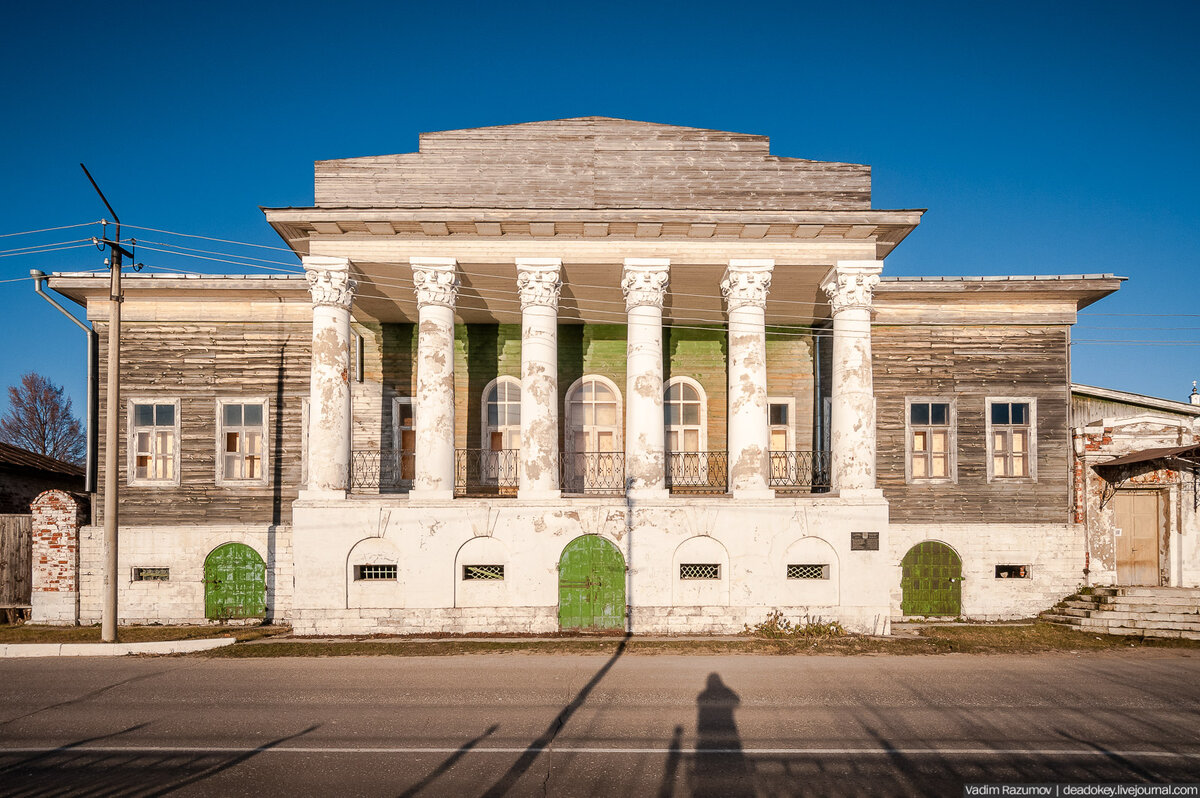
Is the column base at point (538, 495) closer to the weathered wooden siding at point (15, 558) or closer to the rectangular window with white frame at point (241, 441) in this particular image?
the rectangular window with white frame at point (241, 441)

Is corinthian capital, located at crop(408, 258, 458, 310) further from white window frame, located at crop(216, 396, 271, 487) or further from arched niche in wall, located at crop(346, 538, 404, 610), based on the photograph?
white window frame, located at crop(216, 396, 271, 487)

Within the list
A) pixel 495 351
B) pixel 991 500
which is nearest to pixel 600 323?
pixel 495 351

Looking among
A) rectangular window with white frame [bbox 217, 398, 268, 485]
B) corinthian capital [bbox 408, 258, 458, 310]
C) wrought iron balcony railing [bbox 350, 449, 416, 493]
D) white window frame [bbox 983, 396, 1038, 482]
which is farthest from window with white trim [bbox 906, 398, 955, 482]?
rectangular window with white frame [bbox 217, 398, 268, 485]

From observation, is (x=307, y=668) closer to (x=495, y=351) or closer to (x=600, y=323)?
(x=495, y=351)

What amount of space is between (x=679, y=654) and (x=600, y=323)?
929 cm

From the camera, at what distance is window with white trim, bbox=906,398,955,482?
19.0 metres

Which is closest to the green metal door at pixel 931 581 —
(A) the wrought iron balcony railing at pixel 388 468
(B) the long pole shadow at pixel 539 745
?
(B) the long pole shadow at pixel 539 745

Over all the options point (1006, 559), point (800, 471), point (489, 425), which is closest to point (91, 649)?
point (489, 425)

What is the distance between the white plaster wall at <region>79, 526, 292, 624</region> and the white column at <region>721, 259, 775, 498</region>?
10667 mm

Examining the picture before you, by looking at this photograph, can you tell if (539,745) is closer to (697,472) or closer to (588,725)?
(588,725)

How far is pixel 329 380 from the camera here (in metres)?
15.7

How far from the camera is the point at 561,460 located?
19.4m

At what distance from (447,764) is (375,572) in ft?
27.8

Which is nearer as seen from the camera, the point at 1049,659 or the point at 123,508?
the point at 1049,659
